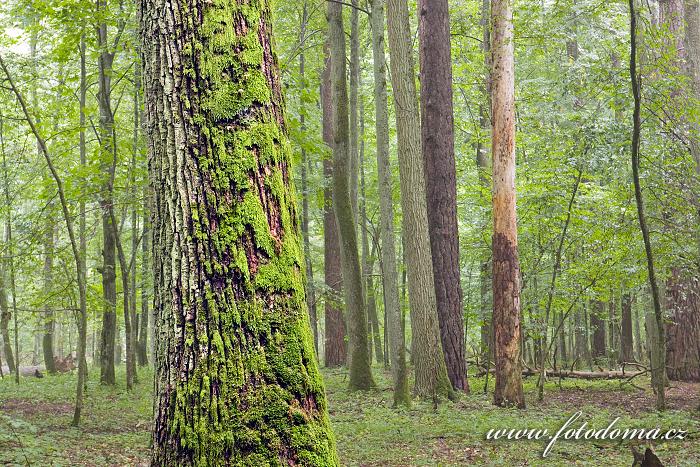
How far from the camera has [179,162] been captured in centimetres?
229

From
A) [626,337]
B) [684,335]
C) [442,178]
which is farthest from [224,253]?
[626,337]

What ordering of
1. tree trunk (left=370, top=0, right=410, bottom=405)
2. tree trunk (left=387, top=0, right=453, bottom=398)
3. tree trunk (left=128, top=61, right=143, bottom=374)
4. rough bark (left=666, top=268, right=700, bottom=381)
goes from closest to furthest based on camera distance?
1. tree trunk (left=128, top=61, right=143, bottom=374)
2. tree trunk (left=370, top=0, right=410, bottom=405)
3. tree trunk (left=387, top=0, right=453, bottom=398)
4. rough bark (left=666, top=268, right=700, bottom=381)

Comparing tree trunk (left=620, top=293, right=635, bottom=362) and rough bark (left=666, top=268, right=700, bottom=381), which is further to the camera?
tree trunk (left=620, top=293, right=635, bottom=362)

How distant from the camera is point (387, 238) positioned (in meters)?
9.66

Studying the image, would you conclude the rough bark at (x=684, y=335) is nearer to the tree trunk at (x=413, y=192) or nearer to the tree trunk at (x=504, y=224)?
the tree trunk at (x=504, y=224)

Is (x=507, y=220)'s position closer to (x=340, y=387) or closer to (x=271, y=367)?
(x=340, y=387)

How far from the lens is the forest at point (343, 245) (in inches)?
86.3

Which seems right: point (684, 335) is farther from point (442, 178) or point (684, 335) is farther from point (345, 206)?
point (345, 206)

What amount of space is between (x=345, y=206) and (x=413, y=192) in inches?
77.8

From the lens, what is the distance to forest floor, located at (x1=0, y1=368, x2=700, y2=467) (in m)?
6.17

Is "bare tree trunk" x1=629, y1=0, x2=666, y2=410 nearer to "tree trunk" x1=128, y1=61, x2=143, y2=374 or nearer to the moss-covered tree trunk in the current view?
the moss-covered tree trunk

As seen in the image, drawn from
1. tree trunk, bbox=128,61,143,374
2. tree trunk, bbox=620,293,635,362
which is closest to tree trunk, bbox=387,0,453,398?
tree trunk, bbox=128,61,143,374

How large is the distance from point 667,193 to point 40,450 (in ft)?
27.2

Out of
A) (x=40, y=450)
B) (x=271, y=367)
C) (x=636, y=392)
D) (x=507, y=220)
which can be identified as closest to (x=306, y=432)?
(x=271, y=367)
